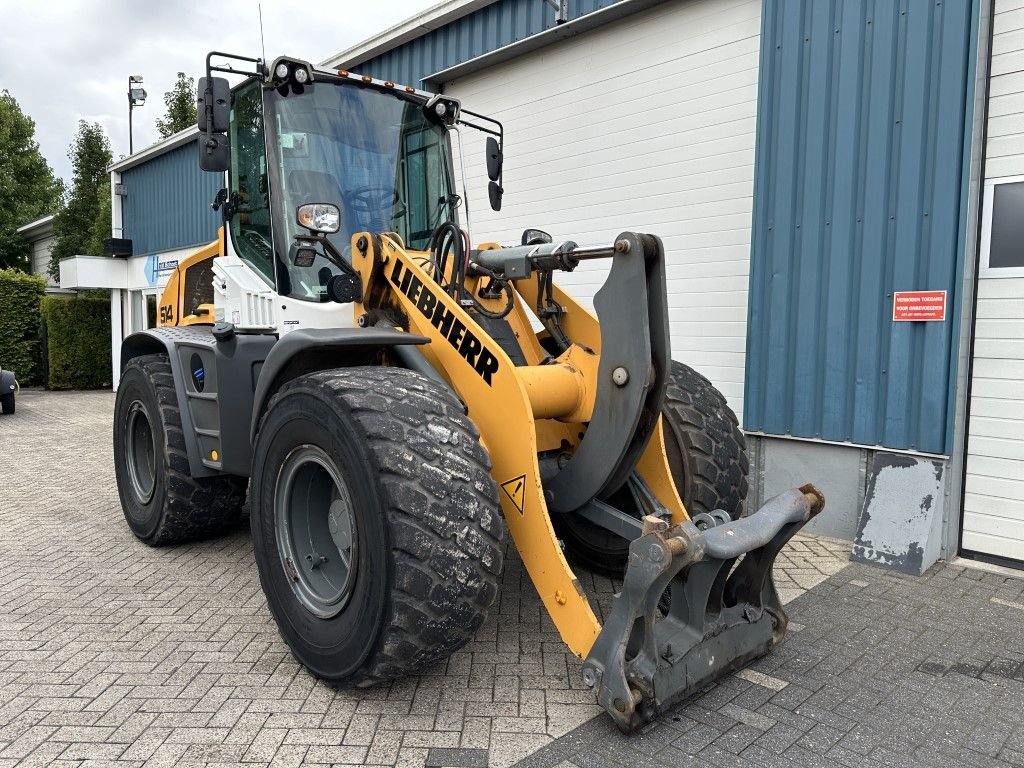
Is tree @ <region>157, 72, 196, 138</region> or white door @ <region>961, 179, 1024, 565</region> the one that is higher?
tree @ <region>157, 72, 196, 138</region>

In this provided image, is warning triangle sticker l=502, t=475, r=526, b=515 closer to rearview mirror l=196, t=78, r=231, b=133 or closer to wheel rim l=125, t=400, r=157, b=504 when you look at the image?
rearview mirror l=196, t=78, r=231, b=133

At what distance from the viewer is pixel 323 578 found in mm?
3469

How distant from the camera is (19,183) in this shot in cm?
3238

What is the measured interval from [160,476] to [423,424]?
112 inches

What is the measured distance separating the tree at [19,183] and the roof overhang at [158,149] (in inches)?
650

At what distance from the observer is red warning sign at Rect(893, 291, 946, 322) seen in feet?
16.5

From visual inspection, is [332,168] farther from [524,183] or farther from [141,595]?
[524,183]

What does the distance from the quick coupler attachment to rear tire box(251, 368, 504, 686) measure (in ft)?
1.64

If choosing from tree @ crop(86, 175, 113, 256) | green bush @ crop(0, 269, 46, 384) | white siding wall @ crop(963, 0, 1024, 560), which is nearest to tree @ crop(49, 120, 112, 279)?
tree @ crop(86, 175, 113, 256)

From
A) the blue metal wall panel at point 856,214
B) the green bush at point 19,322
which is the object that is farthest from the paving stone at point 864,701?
the green bush at point 19,322

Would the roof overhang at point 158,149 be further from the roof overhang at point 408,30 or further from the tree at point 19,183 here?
the tree at point 19,183

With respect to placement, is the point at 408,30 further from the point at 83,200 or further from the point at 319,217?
the point at 83,200

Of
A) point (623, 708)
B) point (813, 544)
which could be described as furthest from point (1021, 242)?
point (623, 708)

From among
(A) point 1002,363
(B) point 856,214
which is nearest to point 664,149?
(B) point 856,214
